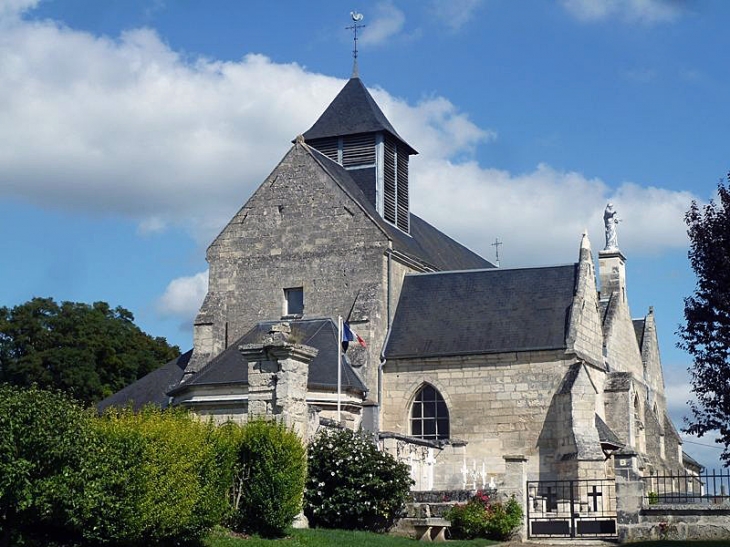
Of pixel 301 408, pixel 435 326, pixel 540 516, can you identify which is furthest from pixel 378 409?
pixel 301 408

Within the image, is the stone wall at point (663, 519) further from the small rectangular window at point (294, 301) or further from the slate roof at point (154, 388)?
the slate roof at point (154, 388)

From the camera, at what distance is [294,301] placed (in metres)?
33.8

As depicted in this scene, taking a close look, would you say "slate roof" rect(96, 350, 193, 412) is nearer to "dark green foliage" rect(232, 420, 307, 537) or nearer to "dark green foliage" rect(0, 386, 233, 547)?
"dark green foliage" rect(232, 420, 307, 537)

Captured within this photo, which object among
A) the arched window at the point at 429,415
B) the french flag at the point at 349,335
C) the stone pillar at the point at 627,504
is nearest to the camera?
the stone pillar at the point at 627,504

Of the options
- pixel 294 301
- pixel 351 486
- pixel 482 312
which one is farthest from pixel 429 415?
pixel 351 486

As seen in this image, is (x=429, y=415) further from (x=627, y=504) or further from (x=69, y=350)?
(x=69, y=350)

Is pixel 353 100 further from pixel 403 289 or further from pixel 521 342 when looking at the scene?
pixel 521 342

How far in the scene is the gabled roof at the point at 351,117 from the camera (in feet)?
122

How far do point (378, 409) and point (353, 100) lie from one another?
40.7 feet

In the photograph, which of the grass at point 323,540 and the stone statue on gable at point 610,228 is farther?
the stone statue on gable at point 610,228

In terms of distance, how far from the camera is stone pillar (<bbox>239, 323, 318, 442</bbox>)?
19953 millimetres

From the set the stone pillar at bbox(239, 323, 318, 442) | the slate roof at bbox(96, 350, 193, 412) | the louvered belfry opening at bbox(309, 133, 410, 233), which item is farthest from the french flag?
the stone pillar at bbox(239, 323, 318, 442)

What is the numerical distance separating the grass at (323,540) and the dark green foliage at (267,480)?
37 cm

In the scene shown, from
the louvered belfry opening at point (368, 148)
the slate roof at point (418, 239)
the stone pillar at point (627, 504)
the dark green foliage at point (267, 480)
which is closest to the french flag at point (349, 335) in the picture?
the slate roof at point (418, 239)
